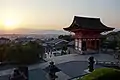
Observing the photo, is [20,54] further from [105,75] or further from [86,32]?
[86,32]

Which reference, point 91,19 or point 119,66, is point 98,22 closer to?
point 91,19

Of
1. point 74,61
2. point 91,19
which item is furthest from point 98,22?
point 74,61

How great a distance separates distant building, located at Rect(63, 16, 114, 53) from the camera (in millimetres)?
10406

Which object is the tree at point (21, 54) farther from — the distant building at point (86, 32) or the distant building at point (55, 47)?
the distant building at point (55, 47)

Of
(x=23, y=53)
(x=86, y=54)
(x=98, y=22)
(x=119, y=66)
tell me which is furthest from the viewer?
(x=98, y=22)

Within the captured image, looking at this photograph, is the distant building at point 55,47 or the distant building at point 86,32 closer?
the distant building at point 86,32

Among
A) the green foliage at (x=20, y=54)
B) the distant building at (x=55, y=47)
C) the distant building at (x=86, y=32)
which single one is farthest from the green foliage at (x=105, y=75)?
the distant building at (x=55, y=47)

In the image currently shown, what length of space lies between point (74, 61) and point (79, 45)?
302 centimetres

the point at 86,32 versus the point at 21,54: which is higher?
the point at 86,32

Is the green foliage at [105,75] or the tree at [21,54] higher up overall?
the green foliage at [105,75]

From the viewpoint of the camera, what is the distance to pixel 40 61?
8.06m

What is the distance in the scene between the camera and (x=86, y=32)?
1058 centimetres

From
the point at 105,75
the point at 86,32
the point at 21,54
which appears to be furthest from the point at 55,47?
the point at 105,75

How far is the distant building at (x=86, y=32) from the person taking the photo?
1041 centimetres
